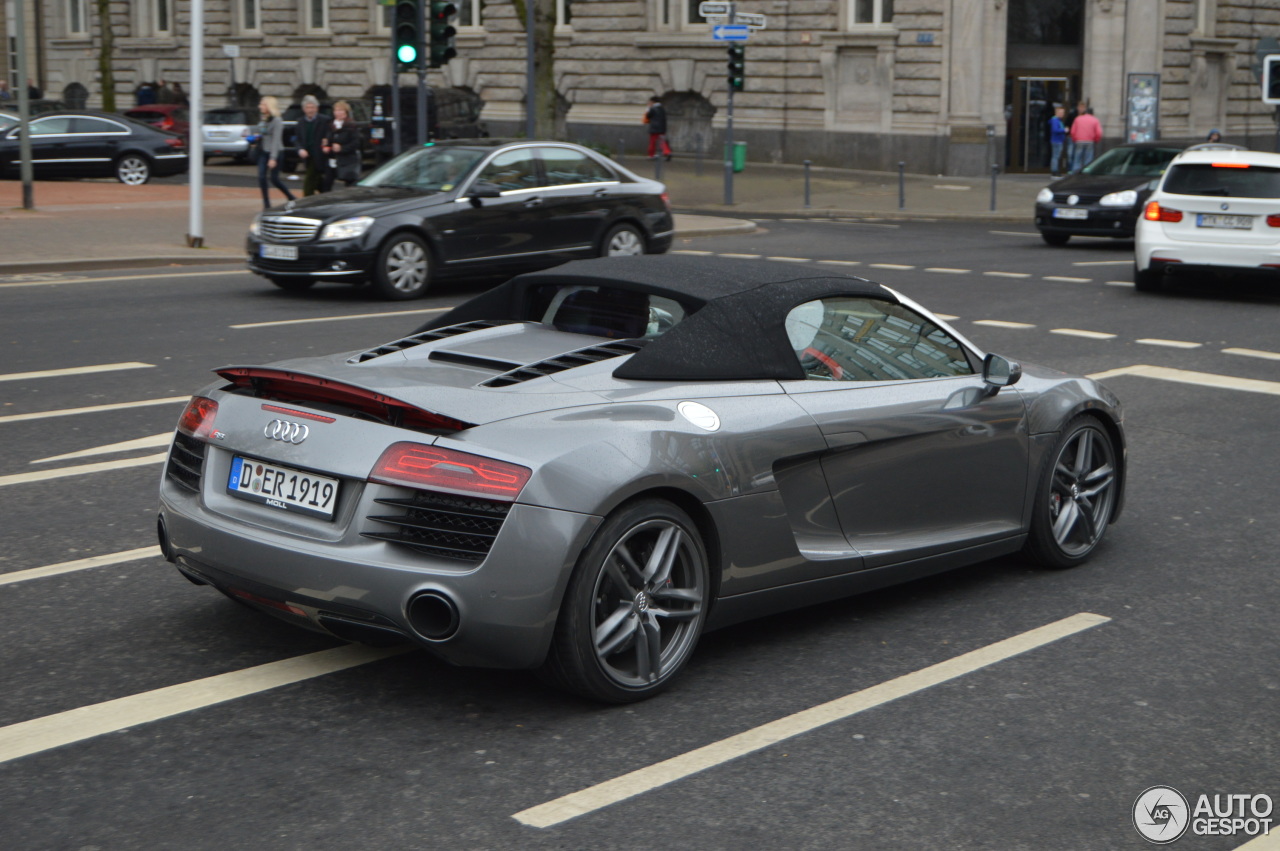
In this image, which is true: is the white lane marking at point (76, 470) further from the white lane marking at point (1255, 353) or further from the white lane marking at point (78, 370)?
the white lane marking at point (1255, 353)

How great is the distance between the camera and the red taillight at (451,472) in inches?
164

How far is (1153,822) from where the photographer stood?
12.4 ft

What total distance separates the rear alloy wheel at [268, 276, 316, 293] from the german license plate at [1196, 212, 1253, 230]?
8.95 metres

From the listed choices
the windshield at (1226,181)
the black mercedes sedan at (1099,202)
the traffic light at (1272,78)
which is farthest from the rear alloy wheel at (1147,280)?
the traffic light at (1272,78)

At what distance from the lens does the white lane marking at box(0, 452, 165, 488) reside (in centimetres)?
712

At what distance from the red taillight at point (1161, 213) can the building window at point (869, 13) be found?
2382 centimetres

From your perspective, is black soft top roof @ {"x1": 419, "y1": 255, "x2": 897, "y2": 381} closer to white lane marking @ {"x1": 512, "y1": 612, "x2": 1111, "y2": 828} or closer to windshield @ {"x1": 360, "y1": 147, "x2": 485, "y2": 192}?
white lane marking @ {"x1": 512, "y1": 612, "x2": 1111, "y2": 828}

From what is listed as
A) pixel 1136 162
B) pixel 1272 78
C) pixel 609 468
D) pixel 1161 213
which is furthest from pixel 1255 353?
pixel 1272 78

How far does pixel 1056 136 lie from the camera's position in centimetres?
3712

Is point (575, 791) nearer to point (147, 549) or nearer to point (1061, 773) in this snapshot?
point (1061, 773)

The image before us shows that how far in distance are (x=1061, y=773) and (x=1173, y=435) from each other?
5164 millimetres

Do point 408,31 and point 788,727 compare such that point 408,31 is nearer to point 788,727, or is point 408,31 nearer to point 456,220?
point 456,220

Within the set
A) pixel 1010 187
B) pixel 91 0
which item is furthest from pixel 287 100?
pixel 1010 187

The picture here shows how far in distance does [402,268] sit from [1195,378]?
7.37m
